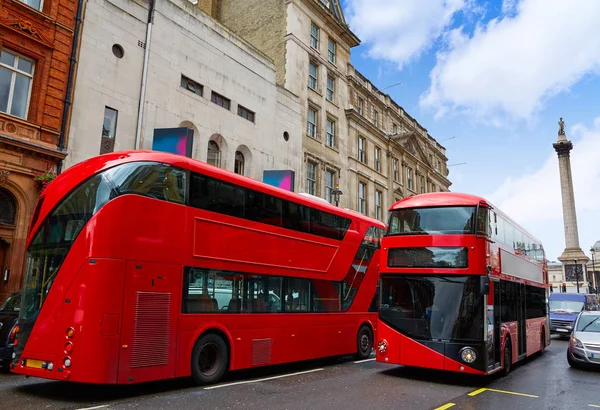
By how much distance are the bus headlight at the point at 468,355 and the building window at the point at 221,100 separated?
610 inches

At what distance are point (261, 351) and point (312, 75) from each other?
22170 mm

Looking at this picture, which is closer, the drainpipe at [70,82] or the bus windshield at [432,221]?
the bus windshield at [432,221]

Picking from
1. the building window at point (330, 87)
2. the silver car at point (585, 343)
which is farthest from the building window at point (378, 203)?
the silver car at point (585, 343)

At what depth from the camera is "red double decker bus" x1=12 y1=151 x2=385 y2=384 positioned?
7.38m

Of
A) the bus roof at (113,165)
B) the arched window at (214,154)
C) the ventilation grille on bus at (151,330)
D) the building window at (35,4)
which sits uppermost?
the building window at (35,4)

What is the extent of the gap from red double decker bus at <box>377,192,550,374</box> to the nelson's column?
5336 cm

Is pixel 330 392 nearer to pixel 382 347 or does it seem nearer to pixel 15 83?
pixel 382 347

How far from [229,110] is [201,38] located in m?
3.30

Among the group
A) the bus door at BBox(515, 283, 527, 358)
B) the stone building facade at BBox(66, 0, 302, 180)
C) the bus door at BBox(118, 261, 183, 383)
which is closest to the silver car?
the bus door at BBox(515, 283, 527, 358)

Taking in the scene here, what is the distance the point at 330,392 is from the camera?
8703 mm

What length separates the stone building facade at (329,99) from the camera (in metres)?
27.8

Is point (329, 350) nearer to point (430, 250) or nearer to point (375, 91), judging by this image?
point (430, 250)

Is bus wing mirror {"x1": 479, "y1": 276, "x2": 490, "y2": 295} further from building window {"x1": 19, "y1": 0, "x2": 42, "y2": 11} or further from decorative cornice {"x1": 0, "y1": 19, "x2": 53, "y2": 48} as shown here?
building window {"x1": 19, "y1": 0, "x2": 42, "y2": 11}

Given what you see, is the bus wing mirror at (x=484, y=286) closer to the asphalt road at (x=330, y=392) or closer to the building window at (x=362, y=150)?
the asphalt road at (x=330, y=392)
